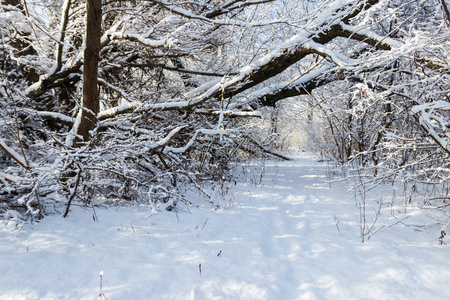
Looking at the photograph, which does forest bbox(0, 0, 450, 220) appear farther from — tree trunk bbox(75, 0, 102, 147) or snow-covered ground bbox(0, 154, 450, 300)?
snow-covered ground bbox(0, 154, 450, 300)

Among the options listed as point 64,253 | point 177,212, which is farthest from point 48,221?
point 177,212

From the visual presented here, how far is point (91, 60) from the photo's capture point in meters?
3.15

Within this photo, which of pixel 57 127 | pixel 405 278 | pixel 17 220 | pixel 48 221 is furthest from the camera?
pixel 57 127

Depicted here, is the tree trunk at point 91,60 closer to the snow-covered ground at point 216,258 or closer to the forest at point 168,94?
the forest at point 168,94

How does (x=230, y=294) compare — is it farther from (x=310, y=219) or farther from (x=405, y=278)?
(x=310, y=219)

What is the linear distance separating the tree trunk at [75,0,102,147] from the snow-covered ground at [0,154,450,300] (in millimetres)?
1181

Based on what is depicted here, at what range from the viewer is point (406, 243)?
88.4 inches

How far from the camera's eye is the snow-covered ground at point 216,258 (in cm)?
151

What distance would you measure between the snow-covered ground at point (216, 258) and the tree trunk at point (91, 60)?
1.18 m

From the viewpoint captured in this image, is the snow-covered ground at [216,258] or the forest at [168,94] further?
the forest at [168,94]

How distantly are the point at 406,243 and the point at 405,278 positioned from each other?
0.72m

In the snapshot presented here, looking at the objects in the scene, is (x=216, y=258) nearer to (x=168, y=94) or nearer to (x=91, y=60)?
(x=91, y=60)

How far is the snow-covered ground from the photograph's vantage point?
1507 millimetres

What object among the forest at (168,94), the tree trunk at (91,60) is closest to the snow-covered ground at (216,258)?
the forest at (168,94)
